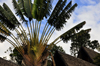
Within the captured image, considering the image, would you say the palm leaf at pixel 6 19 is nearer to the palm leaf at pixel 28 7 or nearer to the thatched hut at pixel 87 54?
the palm leaf at pixel 28 7

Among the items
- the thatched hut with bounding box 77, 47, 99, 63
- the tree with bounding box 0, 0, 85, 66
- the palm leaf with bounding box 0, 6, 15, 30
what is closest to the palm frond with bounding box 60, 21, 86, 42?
the tree with bounding box 0, 0, 85, 66

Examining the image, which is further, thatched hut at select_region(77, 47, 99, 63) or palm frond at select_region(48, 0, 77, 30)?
thatched hut at select_region(77, 47, 99, 63)

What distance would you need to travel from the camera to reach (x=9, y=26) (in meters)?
10.1

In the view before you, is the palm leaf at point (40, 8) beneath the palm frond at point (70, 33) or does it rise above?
above

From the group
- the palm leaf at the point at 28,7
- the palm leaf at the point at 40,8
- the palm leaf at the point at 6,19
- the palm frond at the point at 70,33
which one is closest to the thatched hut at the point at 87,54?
the palm frond at the point at 70,33

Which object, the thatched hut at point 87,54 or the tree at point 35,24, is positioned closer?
the tree at point 35,24

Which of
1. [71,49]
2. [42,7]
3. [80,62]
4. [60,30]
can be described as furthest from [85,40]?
[42,7]

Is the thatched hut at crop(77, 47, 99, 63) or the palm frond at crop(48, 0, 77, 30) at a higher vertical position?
the palm frond at crop(48, 0, 77, 30)

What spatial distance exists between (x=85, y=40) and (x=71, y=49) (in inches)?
183

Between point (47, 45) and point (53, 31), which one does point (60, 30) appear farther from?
point (47, 45)

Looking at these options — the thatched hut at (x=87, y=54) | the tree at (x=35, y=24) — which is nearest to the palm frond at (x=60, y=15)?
the tree at (x=35, y=24)

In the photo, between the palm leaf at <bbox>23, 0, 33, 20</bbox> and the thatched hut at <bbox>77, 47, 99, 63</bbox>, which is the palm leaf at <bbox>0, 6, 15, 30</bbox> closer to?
the palm leaf at <bbox>23, 0, 33, 20</bbox>

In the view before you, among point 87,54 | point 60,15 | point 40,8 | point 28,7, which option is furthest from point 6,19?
point 87,54

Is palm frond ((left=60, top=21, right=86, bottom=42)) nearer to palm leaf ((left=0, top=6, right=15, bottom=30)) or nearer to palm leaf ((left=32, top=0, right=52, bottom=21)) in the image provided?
palm leaf ((left=32, top=0, right=52, bottom=21))
